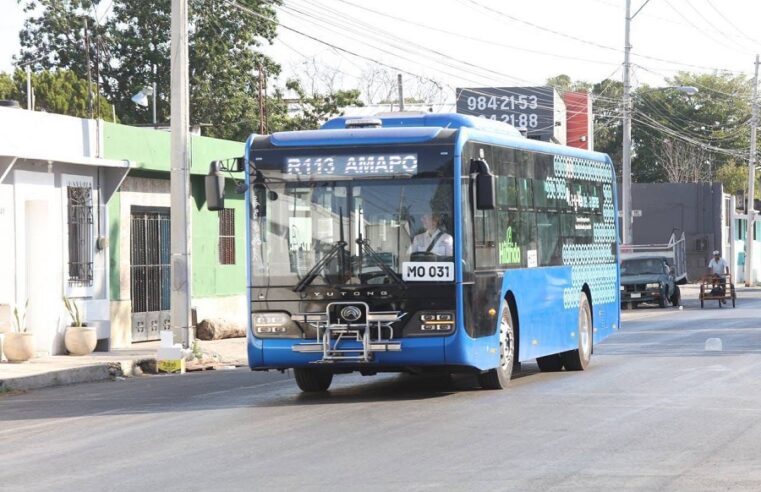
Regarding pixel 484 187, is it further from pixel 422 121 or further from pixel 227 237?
pixel 227 237

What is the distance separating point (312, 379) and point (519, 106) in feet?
198

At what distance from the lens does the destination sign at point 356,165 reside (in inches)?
626

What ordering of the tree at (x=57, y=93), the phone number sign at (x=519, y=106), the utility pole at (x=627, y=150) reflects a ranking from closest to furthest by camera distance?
1. the utility pole at (x=627, y=150)
2. the tree at (x=57, y=93)
3. the phone number sign at (x=519, y=106)

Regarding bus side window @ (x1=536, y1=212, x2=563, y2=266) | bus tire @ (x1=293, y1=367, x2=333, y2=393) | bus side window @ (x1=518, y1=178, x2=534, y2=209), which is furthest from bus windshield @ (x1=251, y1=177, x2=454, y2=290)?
bus side window @ (x1=536, y1=212, x2=563, y2=266)

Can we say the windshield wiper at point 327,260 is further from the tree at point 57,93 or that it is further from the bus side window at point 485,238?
the tree at point 57,93

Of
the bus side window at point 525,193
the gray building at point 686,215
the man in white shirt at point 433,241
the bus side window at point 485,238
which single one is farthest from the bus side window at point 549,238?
the gray building at point 686,215

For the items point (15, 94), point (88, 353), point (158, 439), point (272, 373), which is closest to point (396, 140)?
point (158, 439)

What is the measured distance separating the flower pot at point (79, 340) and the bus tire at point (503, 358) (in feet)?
28.8

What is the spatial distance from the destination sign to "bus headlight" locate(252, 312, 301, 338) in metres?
1.65

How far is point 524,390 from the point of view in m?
16.9

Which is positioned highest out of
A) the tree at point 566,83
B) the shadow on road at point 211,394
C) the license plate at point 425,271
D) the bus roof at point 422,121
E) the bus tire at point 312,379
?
the tree at point 566,83

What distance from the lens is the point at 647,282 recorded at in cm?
4484

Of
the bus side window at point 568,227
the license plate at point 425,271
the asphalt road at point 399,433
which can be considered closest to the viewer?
the asphalt road at point 399,433

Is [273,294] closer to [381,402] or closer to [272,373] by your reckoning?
[381,402]
